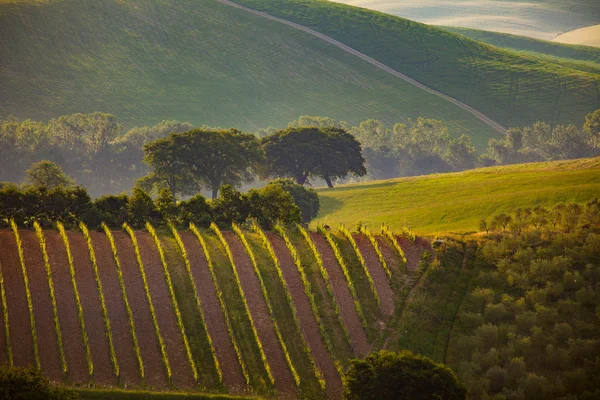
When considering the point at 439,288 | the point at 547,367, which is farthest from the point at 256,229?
the point at 547,367

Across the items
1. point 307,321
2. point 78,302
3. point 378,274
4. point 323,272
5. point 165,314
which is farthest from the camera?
point 378,274

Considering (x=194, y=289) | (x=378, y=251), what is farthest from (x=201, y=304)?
(x=378, y=251)

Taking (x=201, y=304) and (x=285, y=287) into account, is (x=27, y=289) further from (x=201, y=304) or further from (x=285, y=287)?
(x=285, y=287)

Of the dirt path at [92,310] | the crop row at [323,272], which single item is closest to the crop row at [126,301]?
the dirt path at [92,310]

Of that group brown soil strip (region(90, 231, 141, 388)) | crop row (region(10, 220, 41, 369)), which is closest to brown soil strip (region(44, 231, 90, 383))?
crop row (region(10, 220, 41, 369))

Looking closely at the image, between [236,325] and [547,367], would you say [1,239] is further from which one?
[547,367]

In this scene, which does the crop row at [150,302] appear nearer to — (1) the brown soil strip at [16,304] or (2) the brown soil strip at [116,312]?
(2) the brown soil strip at [116,312]

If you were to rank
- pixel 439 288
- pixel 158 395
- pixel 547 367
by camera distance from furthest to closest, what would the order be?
1. pixel 439 288
2. pixel 547 367
3. pixel 158 395
